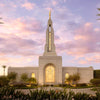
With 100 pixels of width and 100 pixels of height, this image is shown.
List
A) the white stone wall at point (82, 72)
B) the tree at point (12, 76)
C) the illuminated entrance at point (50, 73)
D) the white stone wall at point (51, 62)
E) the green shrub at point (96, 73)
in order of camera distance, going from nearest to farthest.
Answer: the tree at point (12, 76) < the white stone wall at point (51, 62) < the illuminated entrance at point (50, 73) < the white stone wall at point (82, 72) < the green shrub at point (96, 73)

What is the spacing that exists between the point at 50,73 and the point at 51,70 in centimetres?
62

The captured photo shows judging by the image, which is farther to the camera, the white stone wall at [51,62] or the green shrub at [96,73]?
the green shrub at [96,73]

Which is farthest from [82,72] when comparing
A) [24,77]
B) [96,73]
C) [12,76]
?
[12,76]

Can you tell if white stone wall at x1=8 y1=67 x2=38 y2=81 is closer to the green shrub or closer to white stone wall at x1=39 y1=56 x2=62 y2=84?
white stone wall at x1=39 y1=56 x2=62 y2=84

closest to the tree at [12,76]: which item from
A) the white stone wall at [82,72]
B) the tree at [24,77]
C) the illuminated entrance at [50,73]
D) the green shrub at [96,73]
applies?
the tree at [24,77]

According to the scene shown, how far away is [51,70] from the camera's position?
1116 inches

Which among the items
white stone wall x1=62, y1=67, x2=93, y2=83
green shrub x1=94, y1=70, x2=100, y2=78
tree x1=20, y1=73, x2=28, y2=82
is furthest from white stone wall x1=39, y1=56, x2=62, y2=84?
green shrub x1=94, y1=70, x2=100, y2=78

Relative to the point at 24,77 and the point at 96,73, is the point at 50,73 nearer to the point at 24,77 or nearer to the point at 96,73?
the point at 24,77

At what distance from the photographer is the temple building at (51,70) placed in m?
27.6

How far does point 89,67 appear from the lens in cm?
2991

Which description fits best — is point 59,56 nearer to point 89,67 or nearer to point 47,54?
point 47,54

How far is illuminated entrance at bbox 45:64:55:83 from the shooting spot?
28.0 metres

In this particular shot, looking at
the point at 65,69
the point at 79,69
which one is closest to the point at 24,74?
the point at 65,69

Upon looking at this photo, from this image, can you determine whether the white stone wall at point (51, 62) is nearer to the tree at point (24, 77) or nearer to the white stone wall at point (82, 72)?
the white stone wall at point (82, 72)
